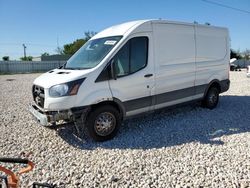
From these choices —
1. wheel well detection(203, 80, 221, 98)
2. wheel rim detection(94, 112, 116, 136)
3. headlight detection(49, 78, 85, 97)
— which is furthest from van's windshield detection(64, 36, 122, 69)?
wheel well detection(203, 80, 221, 98)

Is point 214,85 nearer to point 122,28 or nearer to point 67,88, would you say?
point 122,28

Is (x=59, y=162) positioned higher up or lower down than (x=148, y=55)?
lower down

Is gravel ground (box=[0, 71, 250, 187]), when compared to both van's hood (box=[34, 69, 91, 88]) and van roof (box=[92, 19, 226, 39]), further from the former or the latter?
van roof (box=[92, 19, 226, 39])

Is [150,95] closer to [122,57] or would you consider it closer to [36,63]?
[122,57]

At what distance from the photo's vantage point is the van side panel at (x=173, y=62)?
573 cm

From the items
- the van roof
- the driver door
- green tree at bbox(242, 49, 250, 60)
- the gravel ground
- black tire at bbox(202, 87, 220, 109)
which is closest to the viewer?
the gravel ground

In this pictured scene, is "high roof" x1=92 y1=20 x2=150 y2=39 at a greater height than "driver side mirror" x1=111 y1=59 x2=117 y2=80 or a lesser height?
greater

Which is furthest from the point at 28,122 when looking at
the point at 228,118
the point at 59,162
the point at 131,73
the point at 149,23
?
the point at 228,118

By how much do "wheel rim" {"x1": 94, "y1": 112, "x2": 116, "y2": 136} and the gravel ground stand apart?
232 millimetres

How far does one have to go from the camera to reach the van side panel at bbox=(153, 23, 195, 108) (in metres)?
5.73

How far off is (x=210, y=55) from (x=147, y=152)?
419 centimetres

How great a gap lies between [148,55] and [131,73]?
660 millimetres

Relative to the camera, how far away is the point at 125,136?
5188 mm

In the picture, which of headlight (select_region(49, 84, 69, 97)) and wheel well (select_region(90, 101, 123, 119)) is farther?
wheel well (select_region(90, 101, 123, 119))
